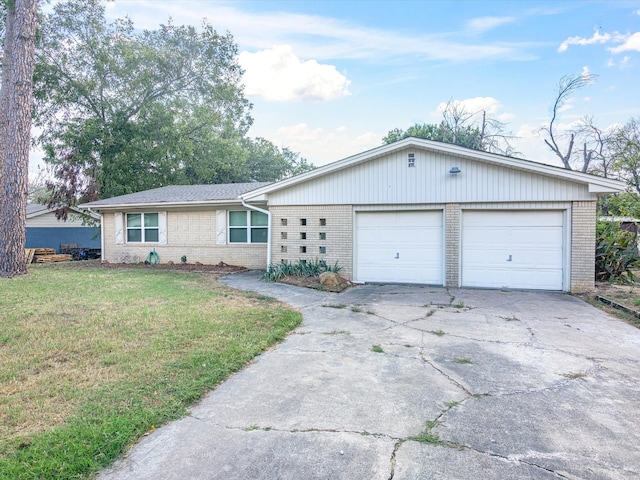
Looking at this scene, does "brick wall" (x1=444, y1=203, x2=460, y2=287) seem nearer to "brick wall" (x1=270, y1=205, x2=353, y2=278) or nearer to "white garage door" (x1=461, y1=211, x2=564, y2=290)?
"white garage door" (x1=461, y1=211, x2=564, y2=290)

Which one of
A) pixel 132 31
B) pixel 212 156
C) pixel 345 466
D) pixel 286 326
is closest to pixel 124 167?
pixel 212 156

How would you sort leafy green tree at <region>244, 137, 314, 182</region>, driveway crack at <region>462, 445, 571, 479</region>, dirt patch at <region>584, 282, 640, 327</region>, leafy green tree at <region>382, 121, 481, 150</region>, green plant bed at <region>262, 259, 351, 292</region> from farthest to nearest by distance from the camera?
1. leafy green tree at <region>244, 137, 314, 182</region>
2. leafy green tree at <region>382, 121, 481, 150</region>
3. green plant bed at <region>262, 259, 351, 292</region>
4. dirt patch at <region>584, 282, 640, 327</region>
5. driveway crack at <region>462, 445, 571, 479</region>

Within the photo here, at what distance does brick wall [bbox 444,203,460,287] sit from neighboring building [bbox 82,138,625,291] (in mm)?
24

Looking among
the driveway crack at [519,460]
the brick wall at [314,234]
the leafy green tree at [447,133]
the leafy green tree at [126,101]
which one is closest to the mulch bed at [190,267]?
the brick wall at [314,234]

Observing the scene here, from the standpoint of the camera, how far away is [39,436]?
2543mm

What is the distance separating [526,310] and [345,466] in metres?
5.89

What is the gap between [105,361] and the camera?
3.99 m

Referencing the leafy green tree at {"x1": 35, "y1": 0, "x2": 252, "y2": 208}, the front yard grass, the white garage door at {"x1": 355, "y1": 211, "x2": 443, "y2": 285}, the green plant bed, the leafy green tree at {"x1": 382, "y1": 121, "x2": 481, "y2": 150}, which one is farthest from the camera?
the leafy green tree at {"x1": 382, "y1": 121, "x2": 481, "y2": 150}

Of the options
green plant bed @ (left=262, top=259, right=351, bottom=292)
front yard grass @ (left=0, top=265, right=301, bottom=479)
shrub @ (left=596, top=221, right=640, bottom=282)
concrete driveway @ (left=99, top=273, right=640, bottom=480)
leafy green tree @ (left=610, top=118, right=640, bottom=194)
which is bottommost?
concrete driveway @ (left=99, top=273, right=640, bottom=480)

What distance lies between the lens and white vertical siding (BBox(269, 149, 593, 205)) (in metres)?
8.63

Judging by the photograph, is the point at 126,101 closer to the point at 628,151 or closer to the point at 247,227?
the point at 247,227

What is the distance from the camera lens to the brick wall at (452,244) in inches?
364

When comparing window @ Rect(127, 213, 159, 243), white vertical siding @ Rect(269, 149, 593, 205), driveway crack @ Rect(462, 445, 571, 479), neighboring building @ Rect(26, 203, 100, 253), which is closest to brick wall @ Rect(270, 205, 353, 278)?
white vertical siding @ Rect(269, 149, 593, 205)

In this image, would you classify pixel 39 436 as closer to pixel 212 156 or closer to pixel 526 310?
pixel 526 310
